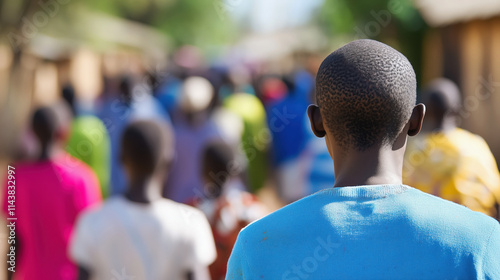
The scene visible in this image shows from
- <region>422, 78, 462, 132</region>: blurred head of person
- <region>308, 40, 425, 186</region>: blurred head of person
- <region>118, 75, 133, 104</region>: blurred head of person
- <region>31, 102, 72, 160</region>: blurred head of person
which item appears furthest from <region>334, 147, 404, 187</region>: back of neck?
<region>118, 75, 133, 104</region>: blurred head of person

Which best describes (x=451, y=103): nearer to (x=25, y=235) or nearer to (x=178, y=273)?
(x=178, y=273)

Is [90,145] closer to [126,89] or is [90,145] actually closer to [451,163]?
[126,89]

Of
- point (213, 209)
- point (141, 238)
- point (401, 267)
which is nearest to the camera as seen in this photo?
point (401, 267)

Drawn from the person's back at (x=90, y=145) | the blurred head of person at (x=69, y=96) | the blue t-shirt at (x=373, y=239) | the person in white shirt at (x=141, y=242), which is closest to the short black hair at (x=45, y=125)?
the person's back at (x=90, y=145)

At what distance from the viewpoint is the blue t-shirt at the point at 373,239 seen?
1376mm

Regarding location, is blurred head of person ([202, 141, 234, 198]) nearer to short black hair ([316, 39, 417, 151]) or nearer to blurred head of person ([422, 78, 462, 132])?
blurred head of person ([422, 78, 462, 132])

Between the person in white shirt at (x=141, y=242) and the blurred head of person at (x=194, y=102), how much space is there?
2838 mm

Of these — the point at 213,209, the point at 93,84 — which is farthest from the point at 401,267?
the point at 93,84

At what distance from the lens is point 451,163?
12.8 ft

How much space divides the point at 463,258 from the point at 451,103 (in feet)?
9.88

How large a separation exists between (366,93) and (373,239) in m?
0.33

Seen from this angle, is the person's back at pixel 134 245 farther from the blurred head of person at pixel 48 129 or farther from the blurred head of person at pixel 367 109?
the blurred head of person at pixel 367 109

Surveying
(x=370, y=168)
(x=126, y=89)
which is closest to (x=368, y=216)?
(x=370, y=168)

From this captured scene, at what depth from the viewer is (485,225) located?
4.61 feet
